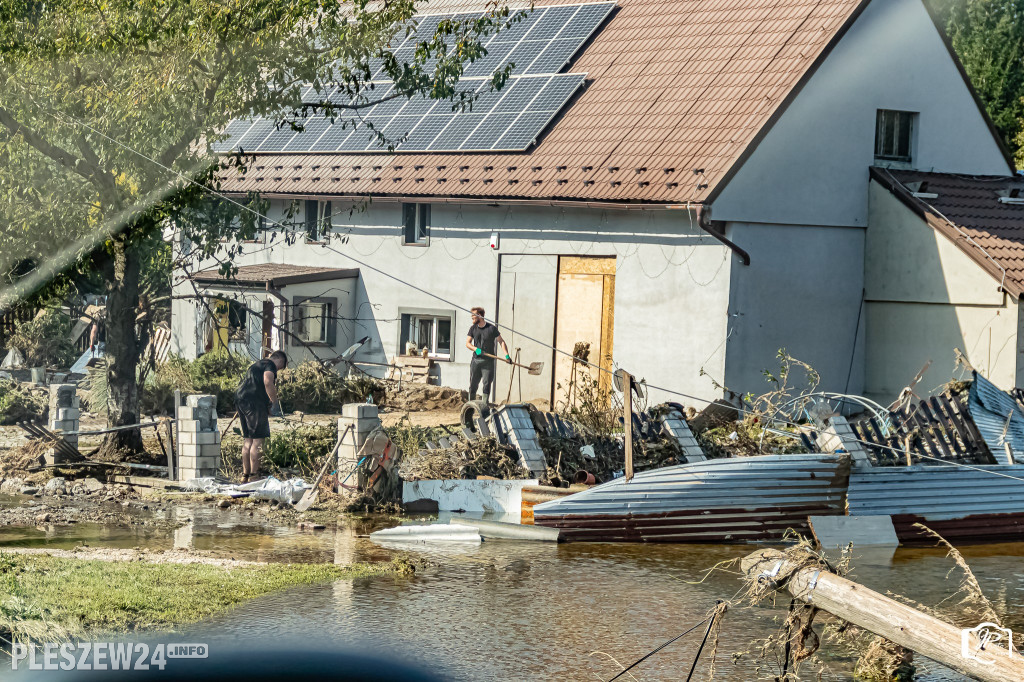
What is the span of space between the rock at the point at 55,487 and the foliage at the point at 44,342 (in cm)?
1211

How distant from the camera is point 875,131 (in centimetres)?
2186

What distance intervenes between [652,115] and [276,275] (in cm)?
787

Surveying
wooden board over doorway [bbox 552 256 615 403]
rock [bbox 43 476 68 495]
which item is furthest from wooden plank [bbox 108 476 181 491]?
wooden board over doorway [bbox 552 256 615 403]

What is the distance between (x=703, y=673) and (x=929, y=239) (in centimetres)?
1335

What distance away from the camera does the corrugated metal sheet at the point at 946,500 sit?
14414 millimetres

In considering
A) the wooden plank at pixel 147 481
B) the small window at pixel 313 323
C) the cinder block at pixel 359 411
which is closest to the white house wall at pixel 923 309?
the cinder block at pixel 359 411

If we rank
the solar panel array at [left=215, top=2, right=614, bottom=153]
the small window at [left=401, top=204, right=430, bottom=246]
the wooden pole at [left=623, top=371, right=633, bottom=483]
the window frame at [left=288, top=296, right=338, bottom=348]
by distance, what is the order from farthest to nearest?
the window frame at [left=288, top=296, right=338, bottom=348] < the small window at [left=401, top=204, right=430, bottom=246] < the solar panel array at [left=215, top=2, right=614, bottom=153] < the wooden pole at [left=623, top=371, right=633, bottom=483]

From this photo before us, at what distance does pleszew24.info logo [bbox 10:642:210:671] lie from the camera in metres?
8.49

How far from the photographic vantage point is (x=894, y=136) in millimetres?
22344

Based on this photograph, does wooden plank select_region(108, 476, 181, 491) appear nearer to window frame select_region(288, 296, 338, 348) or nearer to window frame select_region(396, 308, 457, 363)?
window frame select_region(396, 308, 457, 363)

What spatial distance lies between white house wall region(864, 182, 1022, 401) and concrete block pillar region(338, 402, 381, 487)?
906cm

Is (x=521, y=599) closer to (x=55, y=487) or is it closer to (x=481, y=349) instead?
(x=55, y=487)

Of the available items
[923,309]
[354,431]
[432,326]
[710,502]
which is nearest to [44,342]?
[432,326]

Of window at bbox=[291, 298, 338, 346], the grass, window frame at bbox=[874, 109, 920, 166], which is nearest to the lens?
the grass
